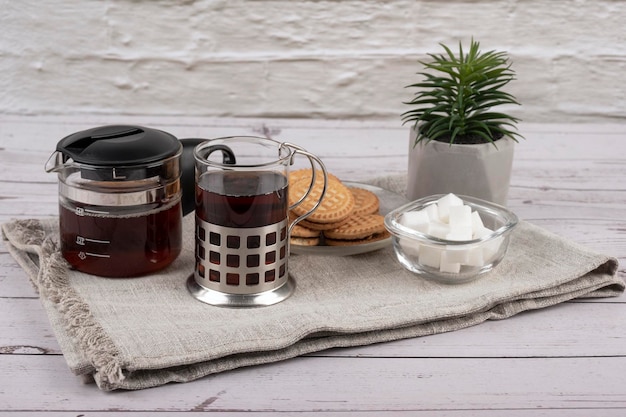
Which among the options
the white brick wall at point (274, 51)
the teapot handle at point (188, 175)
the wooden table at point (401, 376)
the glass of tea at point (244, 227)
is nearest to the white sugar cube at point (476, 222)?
the wooden table at point (401, 376)

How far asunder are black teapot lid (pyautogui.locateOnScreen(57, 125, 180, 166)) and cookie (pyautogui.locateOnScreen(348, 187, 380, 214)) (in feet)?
1.12

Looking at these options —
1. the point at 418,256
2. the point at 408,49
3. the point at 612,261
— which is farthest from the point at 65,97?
the point at 612,261

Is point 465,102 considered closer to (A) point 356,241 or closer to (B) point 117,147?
(A) point 356,241

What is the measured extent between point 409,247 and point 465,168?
26 centimetres

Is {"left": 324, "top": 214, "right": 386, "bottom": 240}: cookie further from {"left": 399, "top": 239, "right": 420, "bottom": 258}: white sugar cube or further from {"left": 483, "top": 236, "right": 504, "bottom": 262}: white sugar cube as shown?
{"left": 483, "top": 236, "right": 504, "bottom": 262}: white sugar cube

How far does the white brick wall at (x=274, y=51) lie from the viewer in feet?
7.87

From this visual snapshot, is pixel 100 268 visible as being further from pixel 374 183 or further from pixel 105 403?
pixel 374 183

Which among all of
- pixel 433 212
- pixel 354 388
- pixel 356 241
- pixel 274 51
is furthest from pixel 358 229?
pixel 274 51

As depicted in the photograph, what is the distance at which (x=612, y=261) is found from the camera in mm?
1335

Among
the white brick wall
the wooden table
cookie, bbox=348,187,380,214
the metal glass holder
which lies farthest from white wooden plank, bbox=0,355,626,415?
the white brick wall

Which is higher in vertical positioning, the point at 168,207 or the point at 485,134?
the point at 485,134

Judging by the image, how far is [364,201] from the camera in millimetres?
1488

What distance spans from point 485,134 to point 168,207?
574 mm

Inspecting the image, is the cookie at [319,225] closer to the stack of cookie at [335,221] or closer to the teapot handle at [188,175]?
the stack of cookie at [335,221]
